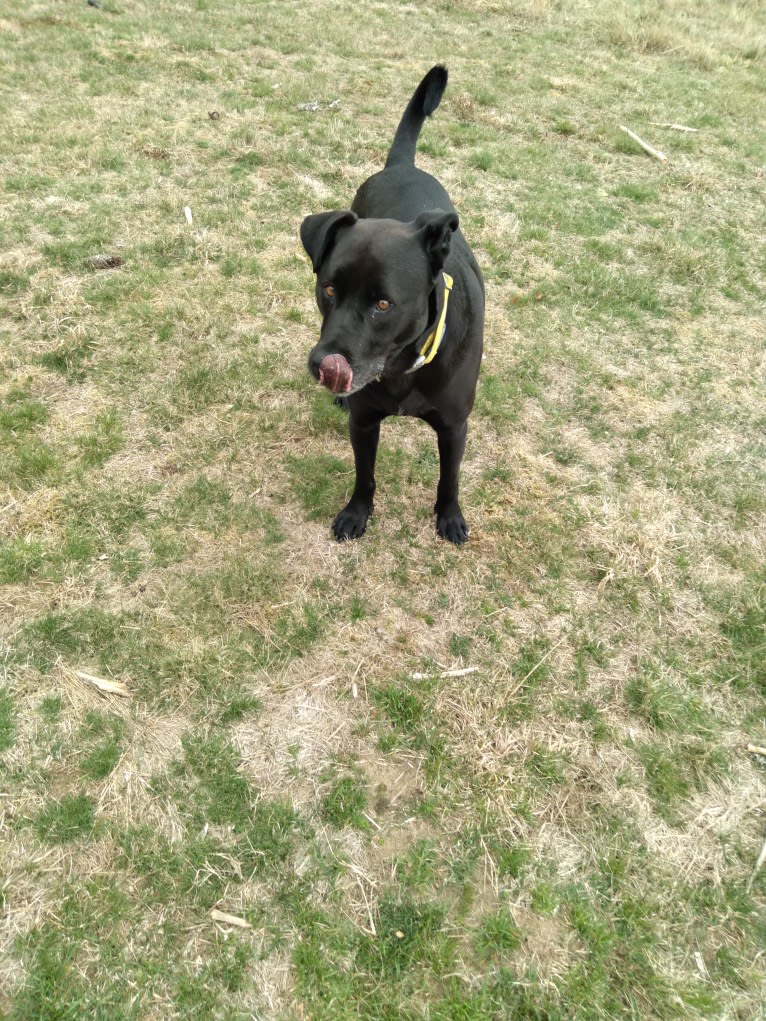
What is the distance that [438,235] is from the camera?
2225 millimetres

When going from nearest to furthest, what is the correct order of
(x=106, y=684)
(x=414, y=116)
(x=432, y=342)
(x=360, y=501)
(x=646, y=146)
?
1. (x=432, y=342)
2. (x=106, y=684)
3. (x=360, y=501)
4. (x=414, y=116)
5. (x=646, y=146)

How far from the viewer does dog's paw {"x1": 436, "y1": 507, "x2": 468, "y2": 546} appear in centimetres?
327

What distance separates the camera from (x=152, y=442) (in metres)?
3.60

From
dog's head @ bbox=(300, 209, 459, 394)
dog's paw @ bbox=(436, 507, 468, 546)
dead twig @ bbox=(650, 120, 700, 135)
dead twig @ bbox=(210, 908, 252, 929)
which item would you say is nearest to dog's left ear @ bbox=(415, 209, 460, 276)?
dog's head @ bbox=(300, 209, 459, 394)

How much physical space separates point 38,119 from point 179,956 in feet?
24.4

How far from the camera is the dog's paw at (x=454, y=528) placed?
3273 millimetres

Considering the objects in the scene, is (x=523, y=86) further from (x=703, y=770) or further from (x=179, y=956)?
(x=179, y=956)

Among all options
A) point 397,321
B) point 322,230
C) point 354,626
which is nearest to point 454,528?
point 354,626

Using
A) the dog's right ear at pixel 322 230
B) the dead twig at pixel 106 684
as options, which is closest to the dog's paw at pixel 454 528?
the dog's right ear at pixel 322 230

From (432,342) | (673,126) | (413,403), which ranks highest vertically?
(673,126)

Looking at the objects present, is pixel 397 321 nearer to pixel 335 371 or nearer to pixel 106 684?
pixel 335 371

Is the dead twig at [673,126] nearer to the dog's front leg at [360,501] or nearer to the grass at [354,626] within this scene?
the grass at [354,626]

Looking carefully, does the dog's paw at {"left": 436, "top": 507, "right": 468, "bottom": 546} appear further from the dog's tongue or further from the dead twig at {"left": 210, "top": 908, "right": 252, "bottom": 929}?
the dead twig at {"left": 210, "top": 908, "right": 252, "bottom": 929}

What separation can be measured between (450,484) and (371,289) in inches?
47.9
